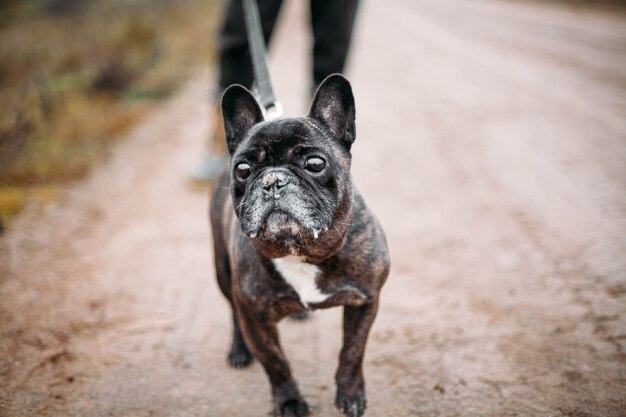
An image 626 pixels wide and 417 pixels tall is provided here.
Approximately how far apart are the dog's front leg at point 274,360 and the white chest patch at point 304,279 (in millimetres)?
251

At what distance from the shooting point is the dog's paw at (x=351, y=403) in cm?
251

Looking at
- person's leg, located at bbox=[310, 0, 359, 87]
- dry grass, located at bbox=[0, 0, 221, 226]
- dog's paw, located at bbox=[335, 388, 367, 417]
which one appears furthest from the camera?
dry grass, located at bbox=[0, 0, 221, 226]

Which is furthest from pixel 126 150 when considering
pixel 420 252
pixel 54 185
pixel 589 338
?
pixel 589 338

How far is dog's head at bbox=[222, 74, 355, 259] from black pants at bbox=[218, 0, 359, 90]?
1972 mm

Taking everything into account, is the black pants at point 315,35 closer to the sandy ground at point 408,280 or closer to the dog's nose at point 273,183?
the sandy ground at point 408,280

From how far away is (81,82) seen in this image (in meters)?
9.50

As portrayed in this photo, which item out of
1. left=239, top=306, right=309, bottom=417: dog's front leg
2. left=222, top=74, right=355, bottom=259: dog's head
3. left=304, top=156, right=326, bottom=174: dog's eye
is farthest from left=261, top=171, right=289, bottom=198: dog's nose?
left=239, top=306, right=309, bottom=417: dog's front leg

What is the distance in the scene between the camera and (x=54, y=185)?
5.54 metres

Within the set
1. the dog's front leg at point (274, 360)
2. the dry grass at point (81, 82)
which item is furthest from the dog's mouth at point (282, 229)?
the dry grass at point (81, 82)

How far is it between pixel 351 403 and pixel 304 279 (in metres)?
0.79

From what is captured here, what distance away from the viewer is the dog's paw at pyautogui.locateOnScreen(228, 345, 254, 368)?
293cm

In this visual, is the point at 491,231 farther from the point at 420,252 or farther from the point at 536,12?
the point at 536,12

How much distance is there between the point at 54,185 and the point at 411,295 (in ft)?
14.5

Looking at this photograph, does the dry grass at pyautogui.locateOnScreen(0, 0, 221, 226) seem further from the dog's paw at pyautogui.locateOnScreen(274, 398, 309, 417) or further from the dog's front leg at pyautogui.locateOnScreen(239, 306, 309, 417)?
the dog's paw at pyautogui.locateOnScreen(274, 398, 309, 417)
